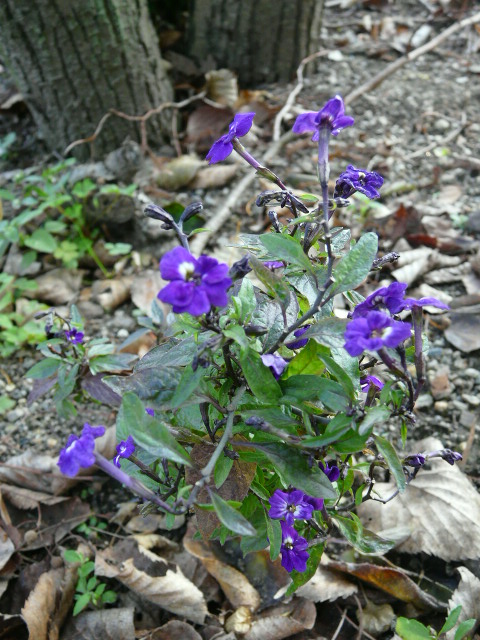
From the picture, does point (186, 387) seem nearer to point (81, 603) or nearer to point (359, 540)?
point (359, 540)

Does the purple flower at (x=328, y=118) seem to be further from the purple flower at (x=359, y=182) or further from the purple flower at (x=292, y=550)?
the purple flower at (x=292, y=550)

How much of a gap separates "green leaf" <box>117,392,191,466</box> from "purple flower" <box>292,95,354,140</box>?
629mm

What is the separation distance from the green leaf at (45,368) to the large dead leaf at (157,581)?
580 millimetres

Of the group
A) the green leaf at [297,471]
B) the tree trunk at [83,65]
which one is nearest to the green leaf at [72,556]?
the green leaf at [297,471]

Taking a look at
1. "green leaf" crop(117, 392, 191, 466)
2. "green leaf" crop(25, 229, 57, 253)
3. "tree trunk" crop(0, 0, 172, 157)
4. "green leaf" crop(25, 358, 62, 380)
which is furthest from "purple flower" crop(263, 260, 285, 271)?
"tree trunk" crop(0, 0, 172, 157)

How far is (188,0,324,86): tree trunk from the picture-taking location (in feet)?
11.3

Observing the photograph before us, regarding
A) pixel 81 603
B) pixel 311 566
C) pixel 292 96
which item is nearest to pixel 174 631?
pixel 81 603

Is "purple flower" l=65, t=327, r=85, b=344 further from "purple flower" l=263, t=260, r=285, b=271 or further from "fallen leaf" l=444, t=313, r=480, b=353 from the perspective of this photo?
"fallen leaf" l=444, t=313, r=480, b=353

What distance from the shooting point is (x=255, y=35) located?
139 inches

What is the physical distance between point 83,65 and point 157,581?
2.27 metres

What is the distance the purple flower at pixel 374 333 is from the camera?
3.46 feet

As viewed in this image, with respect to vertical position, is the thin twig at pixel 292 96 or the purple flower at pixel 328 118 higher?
the purple flower at pixel 328 118

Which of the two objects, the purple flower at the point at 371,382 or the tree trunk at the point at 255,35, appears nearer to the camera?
the purple flower at the point at 371,382

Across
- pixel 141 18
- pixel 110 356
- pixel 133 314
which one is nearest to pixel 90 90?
pixel 141 18
